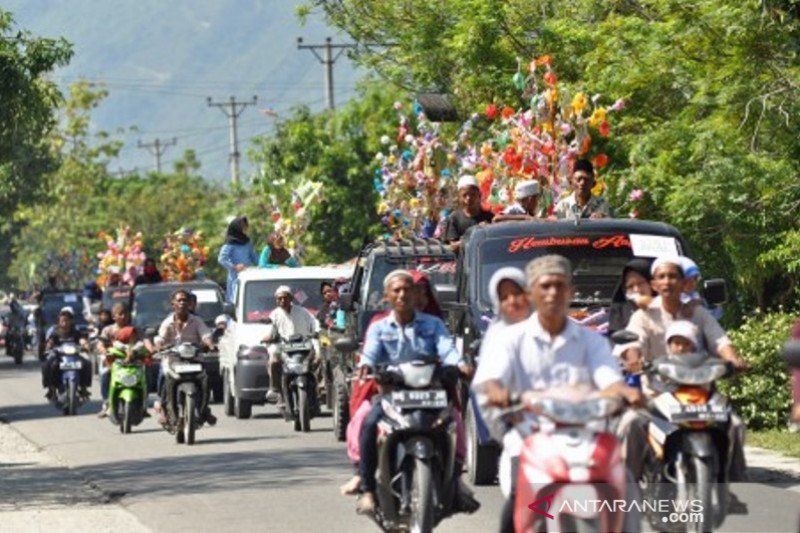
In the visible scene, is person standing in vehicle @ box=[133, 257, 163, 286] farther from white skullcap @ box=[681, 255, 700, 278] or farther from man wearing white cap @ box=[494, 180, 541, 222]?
white skullcap @ box=[681, 255, 700, 278]

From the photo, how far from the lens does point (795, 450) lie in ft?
66.0

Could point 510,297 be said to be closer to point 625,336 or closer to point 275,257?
point 625,336

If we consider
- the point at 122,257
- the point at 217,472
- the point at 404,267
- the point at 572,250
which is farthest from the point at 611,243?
the point at 122,257

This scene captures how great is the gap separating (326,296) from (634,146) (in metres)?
4.52

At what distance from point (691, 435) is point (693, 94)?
45.6ft

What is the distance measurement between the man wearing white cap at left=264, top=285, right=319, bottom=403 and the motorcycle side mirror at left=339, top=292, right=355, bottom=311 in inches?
152

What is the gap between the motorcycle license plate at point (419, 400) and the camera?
43.7ft

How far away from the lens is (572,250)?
18.5 m

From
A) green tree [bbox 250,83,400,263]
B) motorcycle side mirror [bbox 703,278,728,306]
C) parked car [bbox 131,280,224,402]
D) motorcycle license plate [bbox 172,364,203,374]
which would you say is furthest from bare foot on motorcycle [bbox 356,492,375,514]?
green tree [bbox 250,83,400,263]

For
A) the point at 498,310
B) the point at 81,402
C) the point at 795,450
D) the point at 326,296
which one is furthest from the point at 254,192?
the point at 498,310

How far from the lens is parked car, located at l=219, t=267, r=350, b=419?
2864 cm

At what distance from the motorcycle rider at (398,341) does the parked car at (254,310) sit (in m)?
14.7

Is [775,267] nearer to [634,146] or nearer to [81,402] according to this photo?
[634,146]

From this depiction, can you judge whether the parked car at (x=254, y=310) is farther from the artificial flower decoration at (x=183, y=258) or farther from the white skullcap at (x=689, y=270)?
the artificial flower decoration at (x=183, y=258)
